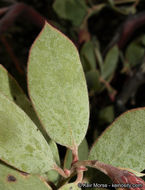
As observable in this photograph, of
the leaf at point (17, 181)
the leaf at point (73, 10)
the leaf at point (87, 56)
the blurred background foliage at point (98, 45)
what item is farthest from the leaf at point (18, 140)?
the leaf at point (73, 10)

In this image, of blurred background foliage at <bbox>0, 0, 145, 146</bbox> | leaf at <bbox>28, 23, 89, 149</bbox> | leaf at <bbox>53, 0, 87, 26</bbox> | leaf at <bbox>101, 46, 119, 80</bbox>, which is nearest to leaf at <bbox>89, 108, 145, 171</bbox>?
leaf at <bbox>28, 23, 89, 149</bbox>

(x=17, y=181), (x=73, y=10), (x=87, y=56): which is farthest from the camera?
(x=73, y=10)

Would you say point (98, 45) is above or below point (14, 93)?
below

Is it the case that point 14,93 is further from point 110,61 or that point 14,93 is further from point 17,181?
point 110,61

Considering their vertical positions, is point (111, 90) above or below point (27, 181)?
below

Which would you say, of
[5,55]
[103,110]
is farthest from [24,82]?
[5,55]

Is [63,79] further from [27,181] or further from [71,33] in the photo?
[71,33]

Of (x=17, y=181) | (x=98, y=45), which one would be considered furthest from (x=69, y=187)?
(x=98, y=45)
